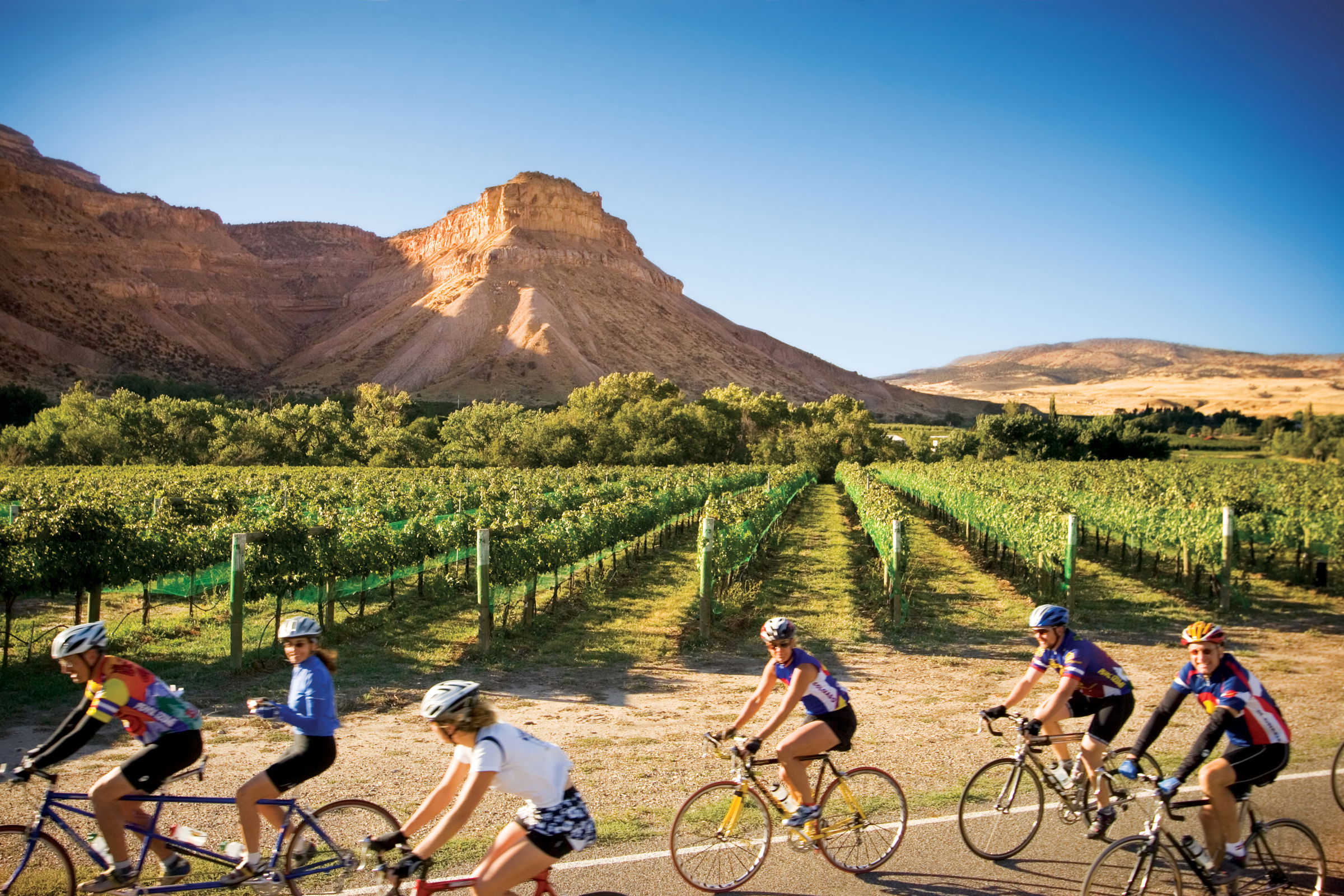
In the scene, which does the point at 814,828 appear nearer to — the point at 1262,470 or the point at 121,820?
the point at 121,820

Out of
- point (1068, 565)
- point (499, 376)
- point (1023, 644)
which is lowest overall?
point (1023, 644)

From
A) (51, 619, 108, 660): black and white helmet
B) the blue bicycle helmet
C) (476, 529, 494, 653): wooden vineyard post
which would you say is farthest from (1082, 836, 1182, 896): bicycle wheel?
(476, 529, 494, 653): wooden vineyard post

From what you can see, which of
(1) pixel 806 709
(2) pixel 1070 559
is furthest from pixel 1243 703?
(2) pixel 1070 559

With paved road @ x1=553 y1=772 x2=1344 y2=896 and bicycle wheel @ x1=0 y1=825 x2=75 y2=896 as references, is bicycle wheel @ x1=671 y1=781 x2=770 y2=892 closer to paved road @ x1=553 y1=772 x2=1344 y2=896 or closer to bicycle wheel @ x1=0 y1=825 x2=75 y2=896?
paved road @ x1=553 y1=772 x2=1344 y2=896

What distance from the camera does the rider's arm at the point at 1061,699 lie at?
17.3 ft

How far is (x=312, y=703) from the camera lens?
15.4ft

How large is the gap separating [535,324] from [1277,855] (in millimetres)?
109071

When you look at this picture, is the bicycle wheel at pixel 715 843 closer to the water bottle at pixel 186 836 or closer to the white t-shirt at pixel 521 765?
the white t-shirt at pixel 521 765

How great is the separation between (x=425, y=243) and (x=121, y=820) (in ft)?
533

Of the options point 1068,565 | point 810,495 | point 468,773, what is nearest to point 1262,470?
point 810,495

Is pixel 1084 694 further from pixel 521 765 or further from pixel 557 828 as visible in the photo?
pixel 521 765

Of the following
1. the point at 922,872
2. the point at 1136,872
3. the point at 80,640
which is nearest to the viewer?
the point at 1136,872

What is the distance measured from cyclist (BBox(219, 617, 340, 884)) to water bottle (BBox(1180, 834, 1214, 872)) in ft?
14.7

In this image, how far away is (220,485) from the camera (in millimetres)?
26375
